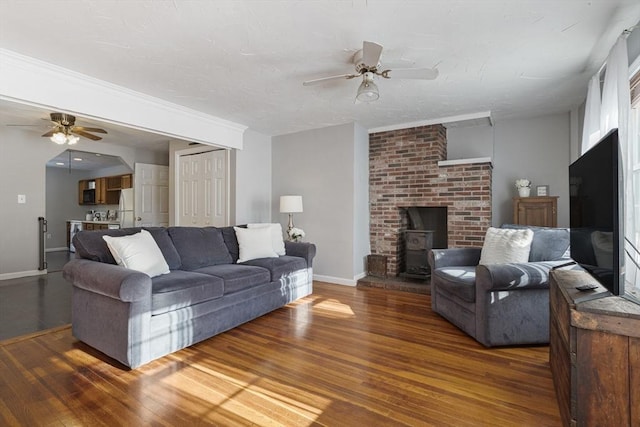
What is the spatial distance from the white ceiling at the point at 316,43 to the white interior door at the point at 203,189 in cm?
148

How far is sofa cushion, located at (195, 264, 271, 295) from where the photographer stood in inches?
112

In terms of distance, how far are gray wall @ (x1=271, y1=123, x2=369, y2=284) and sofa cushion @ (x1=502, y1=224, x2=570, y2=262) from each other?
7.29ft

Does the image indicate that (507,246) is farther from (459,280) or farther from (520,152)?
(520,152)

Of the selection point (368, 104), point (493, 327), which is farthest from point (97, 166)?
point (493, 327)

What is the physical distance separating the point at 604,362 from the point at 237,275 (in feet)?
8.33

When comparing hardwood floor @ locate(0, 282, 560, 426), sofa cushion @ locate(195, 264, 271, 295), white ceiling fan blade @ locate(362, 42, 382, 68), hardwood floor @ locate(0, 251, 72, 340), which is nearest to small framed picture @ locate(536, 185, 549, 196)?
hardwood floor @ locate(0, 282, 560, 426)

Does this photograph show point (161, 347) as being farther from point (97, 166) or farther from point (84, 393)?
point (97, 166)

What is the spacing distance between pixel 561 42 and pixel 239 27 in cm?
238

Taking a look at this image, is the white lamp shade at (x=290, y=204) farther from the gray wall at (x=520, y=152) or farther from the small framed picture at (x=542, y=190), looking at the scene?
the small framed picture at (x=542, y=190)

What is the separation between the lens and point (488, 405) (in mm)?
1776

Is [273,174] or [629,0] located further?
[273,174]

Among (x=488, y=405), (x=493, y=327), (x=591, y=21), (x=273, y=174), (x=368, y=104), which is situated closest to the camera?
(x=488, y=405)

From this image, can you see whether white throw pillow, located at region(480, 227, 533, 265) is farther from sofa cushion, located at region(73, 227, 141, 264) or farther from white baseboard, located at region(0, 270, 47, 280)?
white baseboard, located at region(0, 270, 47, 280)

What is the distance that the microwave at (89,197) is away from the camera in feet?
26.9
